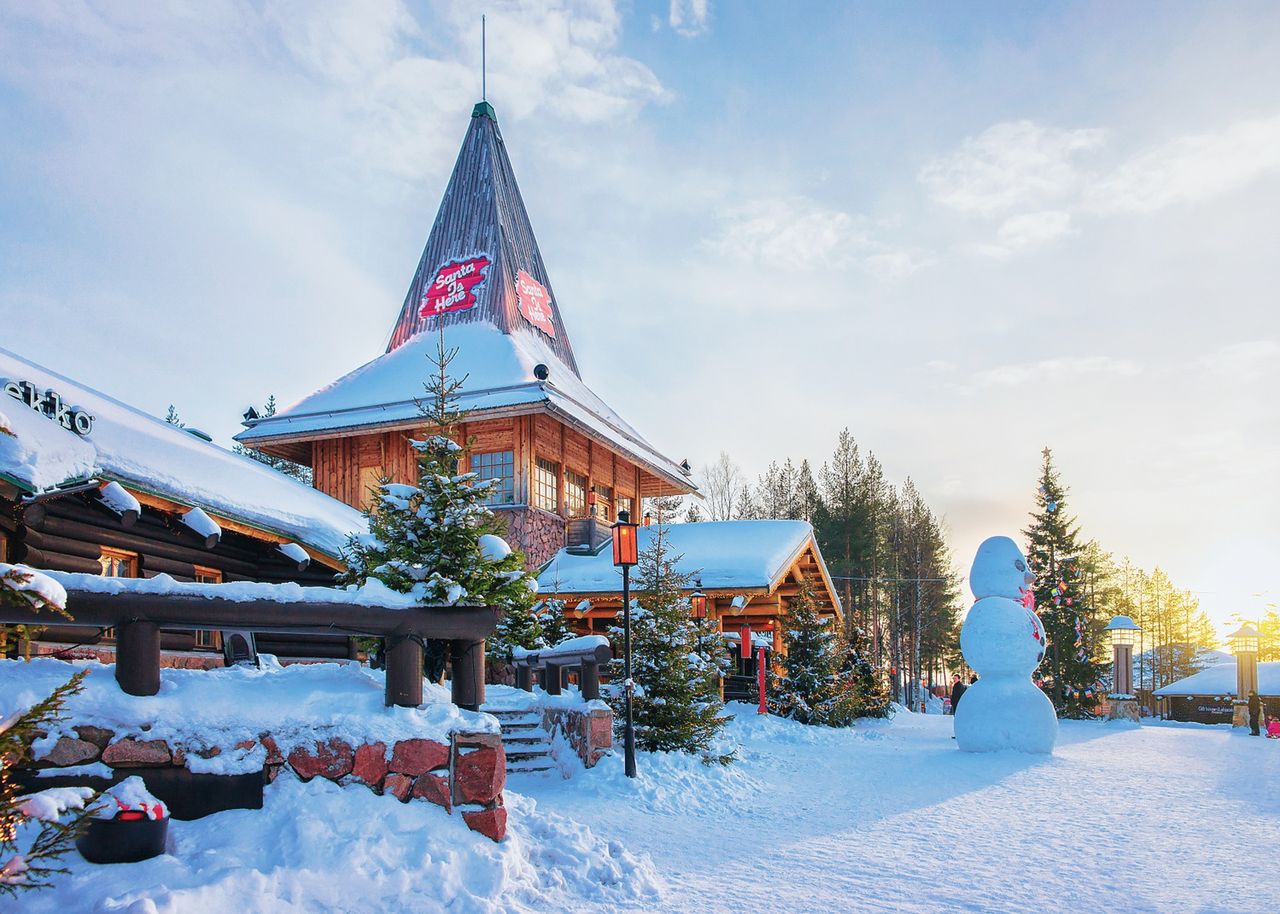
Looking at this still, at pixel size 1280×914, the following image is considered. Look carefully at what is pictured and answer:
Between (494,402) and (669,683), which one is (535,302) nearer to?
(494,402)

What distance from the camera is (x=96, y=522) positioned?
10523 mm

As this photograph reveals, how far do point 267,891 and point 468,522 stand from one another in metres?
5.02

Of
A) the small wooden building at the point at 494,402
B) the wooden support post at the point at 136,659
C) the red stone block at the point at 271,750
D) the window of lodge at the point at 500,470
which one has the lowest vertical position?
the red stone block at the point at 271,750

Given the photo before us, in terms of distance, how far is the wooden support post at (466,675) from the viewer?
6.76 meters

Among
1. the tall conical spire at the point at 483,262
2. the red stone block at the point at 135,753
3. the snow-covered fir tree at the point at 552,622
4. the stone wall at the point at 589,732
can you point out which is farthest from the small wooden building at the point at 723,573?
the red stone block at the point at 135,753

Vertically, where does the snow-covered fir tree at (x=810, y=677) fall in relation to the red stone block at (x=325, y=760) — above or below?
below

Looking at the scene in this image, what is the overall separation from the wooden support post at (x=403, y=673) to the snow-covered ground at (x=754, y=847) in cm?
68

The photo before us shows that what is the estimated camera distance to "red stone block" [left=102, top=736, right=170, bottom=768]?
16.0ft

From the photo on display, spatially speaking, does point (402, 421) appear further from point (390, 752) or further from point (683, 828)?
point (390, 752)

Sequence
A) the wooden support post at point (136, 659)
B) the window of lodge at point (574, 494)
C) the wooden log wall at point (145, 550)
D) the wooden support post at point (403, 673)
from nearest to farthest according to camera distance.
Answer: the wooden support post at point (136, 659) → the wooden support post at point (403, 673) → the wooden log wall at point (145, 550) → the window of lodge at point (574, 494)

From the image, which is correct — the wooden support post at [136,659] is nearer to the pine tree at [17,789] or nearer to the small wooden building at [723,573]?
the pine tree at [17,789]

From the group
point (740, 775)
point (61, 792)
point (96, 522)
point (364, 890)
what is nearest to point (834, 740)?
point (740, 775)

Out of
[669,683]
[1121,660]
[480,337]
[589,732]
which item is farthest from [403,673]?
[1121,660]

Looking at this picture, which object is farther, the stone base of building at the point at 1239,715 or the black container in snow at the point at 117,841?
the stone base of building at the point at 1239,715
